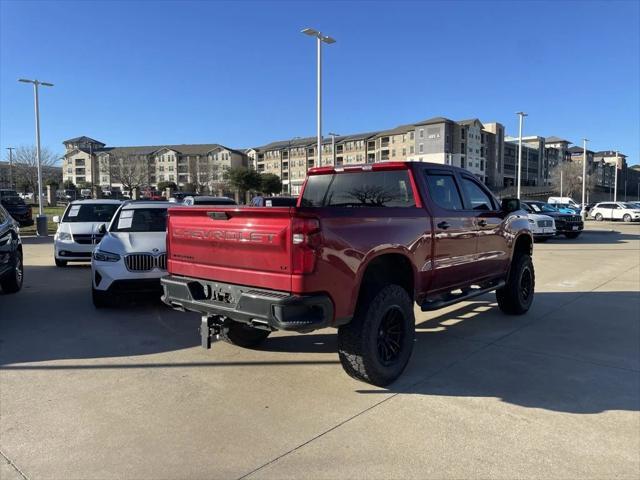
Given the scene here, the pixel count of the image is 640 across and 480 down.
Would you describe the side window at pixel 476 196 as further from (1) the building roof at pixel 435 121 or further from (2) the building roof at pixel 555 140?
(2) the building roof at pixel 555 140

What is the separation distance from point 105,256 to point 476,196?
5263 mm

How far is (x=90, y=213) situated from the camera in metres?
12.9

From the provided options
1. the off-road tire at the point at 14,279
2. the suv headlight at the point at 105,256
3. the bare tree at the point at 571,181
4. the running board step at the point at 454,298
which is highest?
the bare tree at the point at 571,181

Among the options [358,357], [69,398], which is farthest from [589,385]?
[69,398]

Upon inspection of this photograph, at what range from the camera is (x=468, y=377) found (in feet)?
15.3

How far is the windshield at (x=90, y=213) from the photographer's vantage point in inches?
497

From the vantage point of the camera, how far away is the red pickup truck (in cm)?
369

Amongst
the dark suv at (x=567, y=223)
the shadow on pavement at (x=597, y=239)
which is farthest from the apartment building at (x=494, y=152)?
the dark suv at (x=567, y=223)

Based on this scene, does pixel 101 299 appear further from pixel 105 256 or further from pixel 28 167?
pixel 28 167

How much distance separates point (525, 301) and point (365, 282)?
158 inches

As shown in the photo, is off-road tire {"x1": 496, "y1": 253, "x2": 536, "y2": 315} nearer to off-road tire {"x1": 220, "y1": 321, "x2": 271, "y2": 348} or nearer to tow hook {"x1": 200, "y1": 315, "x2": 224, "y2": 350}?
off-road tire {"x1": 220, "y1": 321, "x2": 271, "y2": 348}

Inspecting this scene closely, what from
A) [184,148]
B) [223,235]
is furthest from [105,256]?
[184,148]

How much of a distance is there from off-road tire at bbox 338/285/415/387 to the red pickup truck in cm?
1

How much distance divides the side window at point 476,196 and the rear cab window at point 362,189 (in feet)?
3.88
